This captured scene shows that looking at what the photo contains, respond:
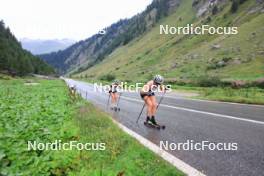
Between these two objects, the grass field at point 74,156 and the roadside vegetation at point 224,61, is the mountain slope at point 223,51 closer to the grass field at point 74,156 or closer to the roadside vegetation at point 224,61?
the roadside vegetation at point 224,61

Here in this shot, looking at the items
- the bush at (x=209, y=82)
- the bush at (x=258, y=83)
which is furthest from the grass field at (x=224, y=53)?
the bush at (x=209, y=82)

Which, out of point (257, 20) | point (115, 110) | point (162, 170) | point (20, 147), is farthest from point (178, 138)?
point (257, 20)

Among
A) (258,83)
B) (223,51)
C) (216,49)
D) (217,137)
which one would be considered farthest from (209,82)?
(216,49)

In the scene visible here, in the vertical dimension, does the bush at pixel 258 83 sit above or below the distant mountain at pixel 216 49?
below

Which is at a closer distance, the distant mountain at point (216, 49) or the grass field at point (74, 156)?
the grass field at point (74, 156)

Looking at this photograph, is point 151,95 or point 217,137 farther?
point 151,95

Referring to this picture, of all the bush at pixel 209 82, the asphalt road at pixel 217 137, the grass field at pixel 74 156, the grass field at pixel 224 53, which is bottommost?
the asphalt road at pixel 217 137

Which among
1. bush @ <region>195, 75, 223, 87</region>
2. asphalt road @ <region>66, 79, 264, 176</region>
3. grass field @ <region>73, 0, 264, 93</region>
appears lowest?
asphalt road @ <region>66, 79, 264, 176</region>

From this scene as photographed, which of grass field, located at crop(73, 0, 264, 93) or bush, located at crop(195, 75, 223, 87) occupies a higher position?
grass field, located at crop(73, 0, 264, 93)

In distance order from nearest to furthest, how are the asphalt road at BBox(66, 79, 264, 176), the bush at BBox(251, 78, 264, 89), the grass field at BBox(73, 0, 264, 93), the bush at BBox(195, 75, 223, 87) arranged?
the asphalt road at BBox(66, 79, 264, 176) → the bush at BBox(251, 78, 264, 89) → the bush at BBox(195, 75, 223, 87) → the grass field at BBox(73, 0, 264, 93)

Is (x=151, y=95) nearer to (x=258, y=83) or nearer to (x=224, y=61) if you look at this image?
(x=258, y=83)

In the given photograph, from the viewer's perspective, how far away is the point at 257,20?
68.9 metres

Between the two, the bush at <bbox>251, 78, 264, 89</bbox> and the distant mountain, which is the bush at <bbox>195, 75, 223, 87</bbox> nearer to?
the distant mountain

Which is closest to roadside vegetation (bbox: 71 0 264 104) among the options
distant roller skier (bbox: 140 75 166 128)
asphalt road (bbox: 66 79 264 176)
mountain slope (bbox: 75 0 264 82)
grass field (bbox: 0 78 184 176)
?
mountain slope (bbox: 75 0 264 82)
